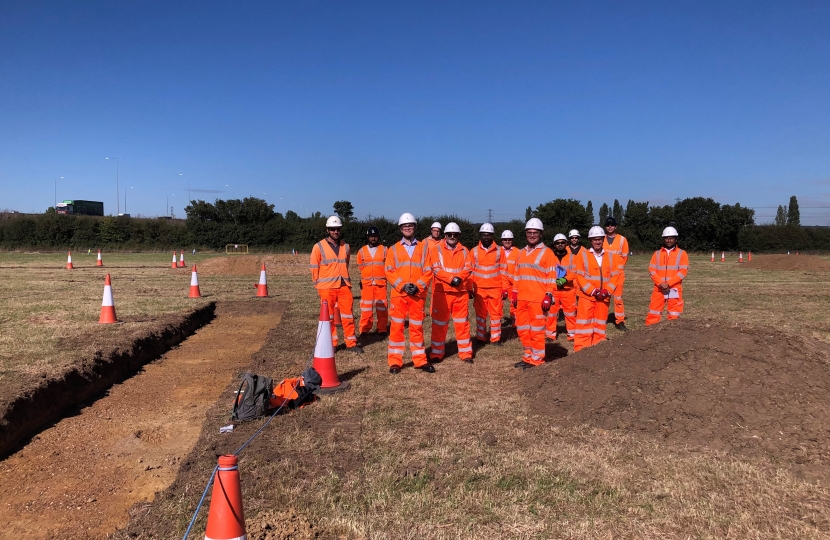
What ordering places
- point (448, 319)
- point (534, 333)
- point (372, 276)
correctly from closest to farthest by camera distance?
point (534, 333) → point (448, 319) → point (372, 276)

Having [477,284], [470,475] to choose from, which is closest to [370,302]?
[477,284]

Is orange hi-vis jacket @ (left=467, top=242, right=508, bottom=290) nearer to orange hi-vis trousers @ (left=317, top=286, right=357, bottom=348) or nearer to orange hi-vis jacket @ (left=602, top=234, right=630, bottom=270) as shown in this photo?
orange hi-vis jacket @ (left=602, top=234, right=630, bottom=270)

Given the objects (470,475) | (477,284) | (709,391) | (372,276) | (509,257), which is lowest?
(470,475)

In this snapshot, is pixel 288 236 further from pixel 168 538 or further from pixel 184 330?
pixel 168 538

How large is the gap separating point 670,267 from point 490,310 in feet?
11.1

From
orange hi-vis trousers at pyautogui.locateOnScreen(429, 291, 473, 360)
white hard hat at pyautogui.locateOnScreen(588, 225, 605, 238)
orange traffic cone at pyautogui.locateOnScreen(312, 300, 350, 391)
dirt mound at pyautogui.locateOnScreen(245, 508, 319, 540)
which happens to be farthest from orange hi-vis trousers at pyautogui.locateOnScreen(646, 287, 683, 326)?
dirt mound at pyautogui.locateOnScreen(245, 508, 319, 540)

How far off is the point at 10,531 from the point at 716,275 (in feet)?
95.2

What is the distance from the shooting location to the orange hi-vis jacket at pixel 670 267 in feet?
31.1

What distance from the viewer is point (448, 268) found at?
25.5 ft

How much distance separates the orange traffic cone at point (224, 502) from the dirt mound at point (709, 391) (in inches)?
139

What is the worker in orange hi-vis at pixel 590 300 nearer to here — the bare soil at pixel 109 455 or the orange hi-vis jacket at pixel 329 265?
the orange hi-vis jacket at pixel 329 265

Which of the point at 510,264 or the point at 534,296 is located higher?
the point at 510,264

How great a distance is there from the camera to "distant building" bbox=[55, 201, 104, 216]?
225 feet

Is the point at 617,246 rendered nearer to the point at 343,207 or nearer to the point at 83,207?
the point at 343,207
